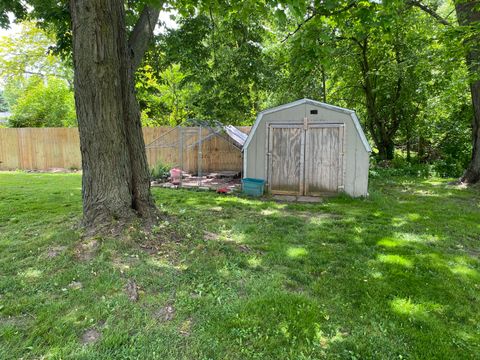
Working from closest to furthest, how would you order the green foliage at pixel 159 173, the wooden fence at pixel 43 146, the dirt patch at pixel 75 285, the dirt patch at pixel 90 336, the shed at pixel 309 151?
the dirt patch at pixel 90 336 → the dirt patch at pixel 75 285 → the shed at pixel 309 151 → the green foliage at pixel 159 173 → the wooden fence at pixel 43 146

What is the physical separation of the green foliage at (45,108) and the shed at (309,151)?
12104 mm

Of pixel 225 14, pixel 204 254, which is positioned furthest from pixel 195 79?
pixel 204 254

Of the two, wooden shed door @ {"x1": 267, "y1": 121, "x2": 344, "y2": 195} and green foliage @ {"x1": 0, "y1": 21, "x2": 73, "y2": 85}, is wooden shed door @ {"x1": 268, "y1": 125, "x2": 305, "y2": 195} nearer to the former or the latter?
wooden shed door @ {"x1": 267, "y1": 121, "x2": 344, "y2": 195}

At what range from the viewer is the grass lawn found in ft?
6.73

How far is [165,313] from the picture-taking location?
2.40m

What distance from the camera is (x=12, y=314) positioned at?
7.55 ft

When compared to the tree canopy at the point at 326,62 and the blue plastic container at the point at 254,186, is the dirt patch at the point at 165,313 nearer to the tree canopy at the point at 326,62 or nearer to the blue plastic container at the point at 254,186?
the tree canopy at the point at 326,62

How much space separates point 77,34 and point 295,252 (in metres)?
3.54

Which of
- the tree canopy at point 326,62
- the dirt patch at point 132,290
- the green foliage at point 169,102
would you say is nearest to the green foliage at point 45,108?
the green foliage at point 169,102

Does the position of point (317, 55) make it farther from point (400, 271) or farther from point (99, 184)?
point (99, 184)

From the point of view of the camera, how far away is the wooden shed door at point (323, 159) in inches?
285

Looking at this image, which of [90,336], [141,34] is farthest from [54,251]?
[141,34]

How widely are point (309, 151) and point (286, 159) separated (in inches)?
23.0

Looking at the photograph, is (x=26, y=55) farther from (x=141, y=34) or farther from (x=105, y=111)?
(x=105, y=111)
